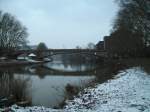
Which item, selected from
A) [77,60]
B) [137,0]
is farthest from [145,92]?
[77,60]

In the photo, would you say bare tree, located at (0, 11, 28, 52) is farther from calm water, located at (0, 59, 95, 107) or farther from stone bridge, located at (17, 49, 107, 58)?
calm water, located at (0, 59, 95, 107)

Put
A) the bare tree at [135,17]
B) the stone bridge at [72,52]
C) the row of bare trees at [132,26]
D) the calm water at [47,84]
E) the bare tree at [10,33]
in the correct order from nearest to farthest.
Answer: the calm water at [47,84], the bare tree at [135,17], the row of bare trees at [132,26], the bare tree at [10,33], the stone bridge at [72,52]

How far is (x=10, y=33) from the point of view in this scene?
7869cm

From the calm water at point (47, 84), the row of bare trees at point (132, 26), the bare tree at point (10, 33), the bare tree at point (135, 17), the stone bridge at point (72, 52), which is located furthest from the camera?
the stone bridge at point (72, 52)

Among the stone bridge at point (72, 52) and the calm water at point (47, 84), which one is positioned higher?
the stone bridge at point (72, 52)

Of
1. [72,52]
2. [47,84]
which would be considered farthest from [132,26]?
[72,52]

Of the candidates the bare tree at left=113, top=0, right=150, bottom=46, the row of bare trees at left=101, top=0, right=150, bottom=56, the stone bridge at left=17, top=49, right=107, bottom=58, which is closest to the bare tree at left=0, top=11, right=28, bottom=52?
the stone bridge at left=17, top=49, right=107, bottom=58

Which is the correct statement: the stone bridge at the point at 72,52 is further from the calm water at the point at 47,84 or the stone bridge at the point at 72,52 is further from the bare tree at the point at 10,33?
the calm water at the point at 47,84

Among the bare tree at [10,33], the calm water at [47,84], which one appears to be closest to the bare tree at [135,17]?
the calm water at [47,84]

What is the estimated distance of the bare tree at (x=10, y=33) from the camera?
7738 cm

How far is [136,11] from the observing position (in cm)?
3931

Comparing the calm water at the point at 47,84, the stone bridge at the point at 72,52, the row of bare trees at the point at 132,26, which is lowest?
the calm water at the point at 47,84

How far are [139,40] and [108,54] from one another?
93.2 feet

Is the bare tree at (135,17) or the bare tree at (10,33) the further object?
the bare tree at (10,33)
